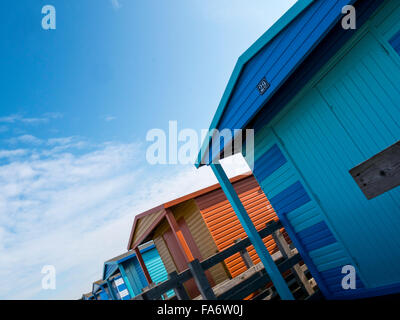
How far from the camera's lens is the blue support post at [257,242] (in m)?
4.62

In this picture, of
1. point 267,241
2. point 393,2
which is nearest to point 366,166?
point 393,2

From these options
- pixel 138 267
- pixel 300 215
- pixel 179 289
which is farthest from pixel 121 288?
pixel 300 215

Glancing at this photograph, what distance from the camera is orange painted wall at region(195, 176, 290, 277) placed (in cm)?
968

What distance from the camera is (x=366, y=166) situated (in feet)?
5.10

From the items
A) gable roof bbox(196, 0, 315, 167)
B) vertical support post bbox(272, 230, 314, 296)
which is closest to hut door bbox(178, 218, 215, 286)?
vertical support post bbox(272, 230, 314, 296)

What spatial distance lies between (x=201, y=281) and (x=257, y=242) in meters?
1.30

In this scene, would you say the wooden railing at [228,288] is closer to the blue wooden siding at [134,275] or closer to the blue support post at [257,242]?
the blue support post at [257,242]

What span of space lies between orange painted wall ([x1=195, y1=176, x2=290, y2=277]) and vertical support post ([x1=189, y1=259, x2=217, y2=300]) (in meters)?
5.37

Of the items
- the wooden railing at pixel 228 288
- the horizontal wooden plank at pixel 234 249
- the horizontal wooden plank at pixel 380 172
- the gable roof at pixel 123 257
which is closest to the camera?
the horizontal wooden plank at pixel 380 172

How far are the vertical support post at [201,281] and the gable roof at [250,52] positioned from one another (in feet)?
7.26

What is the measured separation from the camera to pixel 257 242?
489 cm

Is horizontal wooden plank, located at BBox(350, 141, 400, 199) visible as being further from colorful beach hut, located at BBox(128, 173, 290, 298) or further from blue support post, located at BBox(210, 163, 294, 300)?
colorful beach hut, located at BBox(128, 173, 290, 298)

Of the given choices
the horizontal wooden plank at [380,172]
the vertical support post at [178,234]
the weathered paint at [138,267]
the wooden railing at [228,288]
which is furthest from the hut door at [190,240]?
the horizontal wooden plank at [380,172]

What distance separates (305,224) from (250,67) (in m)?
3.07
